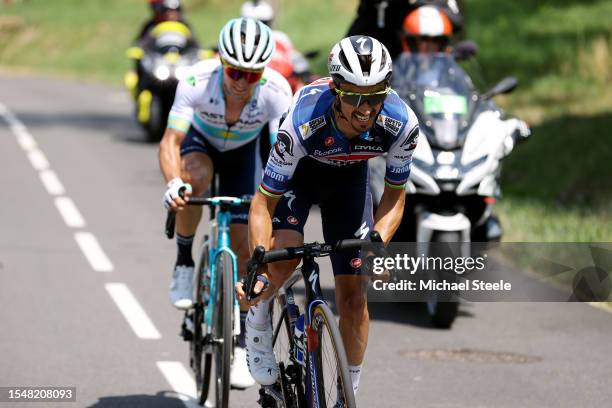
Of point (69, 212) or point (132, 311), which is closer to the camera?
point (132, 311)

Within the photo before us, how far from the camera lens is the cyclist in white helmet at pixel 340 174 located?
230 inches

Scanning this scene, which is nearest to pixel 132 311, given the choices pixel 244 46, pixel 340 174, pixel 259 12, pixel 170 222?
pixel 170 222

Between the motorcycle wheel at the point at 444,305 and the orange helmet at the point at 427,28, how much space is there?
6.69ft

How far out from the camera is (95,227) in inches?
533

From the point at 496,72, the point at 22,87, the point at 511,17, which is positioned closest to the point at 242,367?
the point at 496,72

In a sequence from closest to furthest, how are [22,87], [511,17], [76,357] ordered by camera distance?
[76,357] < [511,17] < [22,87]

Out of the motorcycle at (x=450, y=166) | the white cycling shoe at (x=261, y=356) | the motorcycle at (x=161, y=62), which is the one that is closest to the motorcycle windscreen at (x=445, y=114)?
the motorcycle at (x=450, y=166)

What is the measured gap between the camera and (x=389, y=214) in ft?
20.4

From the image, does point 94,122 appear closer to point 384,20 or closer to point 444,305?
point 384,20

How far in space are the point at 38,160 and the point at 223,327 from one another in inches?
477

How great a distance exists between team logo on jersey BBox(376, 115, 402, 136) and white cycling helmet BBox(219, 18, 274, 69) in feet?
4.78

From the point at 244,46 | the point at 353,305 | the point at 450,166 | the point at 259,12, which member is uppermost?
the point at 259,12

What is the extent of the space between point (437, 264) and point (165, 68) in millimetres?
10972

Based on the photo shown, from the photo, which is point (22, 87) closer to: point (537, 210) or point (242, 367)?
point (537, 210)
